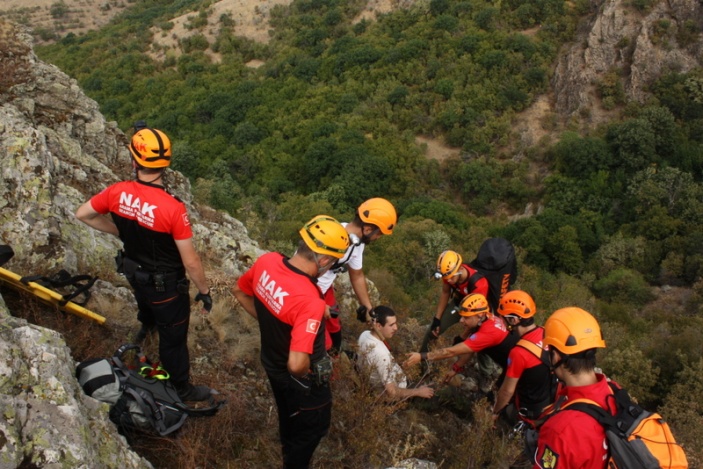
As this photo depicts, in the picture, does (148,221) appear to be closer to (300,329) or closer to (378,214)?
(300,329)

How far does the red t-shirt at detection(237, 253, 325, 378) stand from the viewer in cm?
286

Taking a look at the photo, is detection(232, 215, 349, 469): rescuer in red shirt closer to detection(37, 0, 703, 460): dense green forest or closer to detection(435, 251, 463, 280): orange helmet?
detection(435, 251, 463, 280): orange helmet

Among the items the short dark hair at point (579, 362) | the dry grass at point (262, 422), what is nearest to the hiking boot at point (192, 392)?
the dry grass at point (262, 422)

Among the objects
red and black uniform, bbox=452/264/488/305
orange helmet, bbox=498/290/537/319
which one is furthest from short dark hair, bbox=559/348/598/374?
red and black uniform, bbox=452/264/488/305

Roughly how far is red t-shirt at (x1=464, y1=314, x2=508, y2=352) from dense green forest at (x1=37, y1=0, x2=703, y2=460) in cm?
867

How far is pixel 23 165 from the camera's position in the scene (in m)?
5.46

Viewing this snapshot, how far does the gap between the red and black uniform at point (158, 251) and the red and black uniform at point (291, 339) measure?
61cm

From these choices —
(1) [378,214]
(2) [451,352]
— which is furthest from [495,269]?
(1) [378,214]

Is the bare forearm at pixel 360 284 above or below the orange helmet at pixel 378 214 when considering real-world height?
below

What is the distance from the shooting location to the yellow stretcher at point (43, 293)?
152 inches

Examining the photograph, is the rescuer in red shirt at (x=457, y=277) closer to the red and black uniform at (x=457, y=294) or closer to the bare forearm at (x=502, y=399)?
the red and black uniform at (x=457, y=294)

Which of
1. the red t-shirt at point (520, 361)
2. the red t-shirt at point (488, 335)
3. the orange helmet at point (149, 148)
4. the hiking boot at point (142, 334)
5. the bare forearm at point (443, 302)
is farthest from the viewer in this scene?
the bare forearm at point (443, 302)

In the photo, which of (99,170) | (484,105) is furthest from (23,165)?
(484,105)

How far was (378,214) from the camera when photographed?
4340mm
